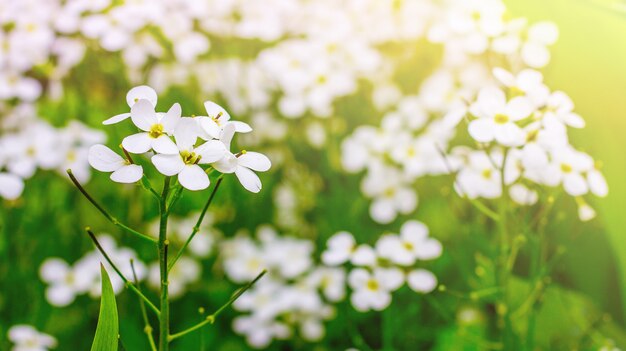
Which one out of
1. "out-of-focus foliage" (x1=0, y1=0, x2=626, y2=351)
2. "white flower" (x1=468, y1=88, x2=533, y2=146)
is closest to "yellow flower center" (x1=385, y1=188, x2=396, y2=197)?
"out-of-focus foliage" (x1=0, y1=0, x2=626, y2=351)

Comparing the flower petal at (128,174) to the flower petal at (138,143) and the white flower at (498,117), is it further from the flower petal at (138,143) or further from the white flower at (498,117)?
the white flower at (498,117)

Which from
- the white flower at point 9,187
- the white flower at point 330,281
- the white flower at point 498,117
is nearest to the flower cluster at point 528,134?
the white flower at point 498,117

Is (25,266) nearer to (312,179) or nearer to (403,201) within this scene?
(312,179)

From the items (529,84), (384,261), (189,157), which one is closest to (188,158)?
(189,157)

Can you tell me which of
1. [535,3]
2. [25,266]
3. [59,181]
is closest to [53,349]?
[25,266]

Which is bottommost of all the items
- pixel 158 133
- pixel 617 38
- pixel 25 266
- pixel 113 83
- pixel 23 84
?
pixel 25 266

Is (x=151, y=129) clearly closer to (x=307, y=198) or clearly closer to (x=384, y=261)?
(x=384, y=261)

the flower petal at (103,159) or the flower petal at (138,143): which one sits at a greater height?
the flower petal at (138,143)
